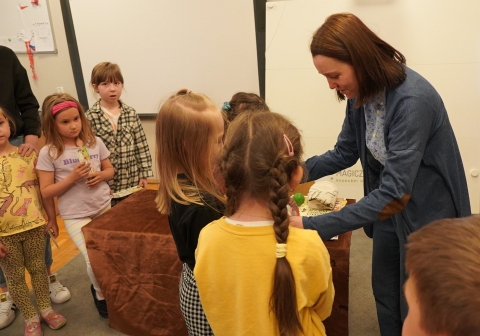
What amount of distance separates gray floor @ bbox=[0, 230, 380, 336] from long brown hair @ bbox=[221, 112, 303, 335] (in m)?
1.24

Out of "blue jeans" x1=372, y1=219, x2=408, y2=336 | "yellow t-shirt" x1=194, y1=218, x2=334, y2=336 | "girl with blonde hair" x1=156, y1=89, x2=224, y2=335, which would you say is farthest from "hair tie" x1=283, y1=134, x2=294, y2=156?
"blue jeans" x1=372, y1=219, x2=408, y2=336

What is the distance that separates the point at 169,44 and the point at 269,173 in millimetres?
3019

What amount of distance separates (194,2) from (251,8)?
511 mm

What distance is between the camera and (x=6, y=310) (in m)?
2.16

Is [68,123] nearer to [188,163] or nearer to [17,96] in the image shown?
[17,96]

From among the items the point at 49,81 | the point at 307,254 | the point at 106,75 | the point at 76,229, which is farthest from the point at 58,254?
the point at 307,254

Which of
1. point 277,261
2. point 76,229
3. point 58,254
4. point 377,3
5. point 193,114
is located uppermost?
point 377,3

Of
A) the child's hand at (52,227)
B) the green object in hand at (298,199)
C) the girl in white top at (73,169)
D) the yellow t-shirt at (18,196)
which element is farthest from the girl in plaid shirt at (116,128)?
the green object in hand at (298,199)

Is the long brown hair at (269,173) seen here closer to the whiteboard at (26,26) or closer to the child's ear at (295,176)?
the child's ear at (295,176)

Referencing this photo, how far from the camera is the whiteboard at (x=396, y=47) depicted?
9.20 ft

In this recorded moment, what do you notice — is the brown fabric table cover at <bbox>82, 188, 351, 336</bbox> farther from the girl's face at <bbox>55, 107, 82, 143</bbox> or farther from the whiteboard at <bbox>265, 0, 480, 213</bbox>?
the whiteboard at <bbox>265, 0, 480, 213</bbox>

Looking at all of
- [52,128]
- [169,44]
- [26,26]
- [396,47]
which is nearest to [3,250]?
[52,128]

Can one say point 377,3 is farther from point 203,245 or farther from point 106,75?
point 203,245

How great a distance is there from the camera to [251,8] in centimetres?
328
